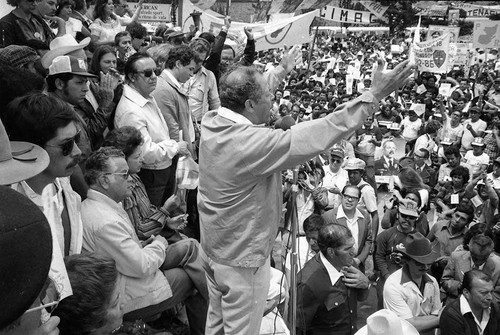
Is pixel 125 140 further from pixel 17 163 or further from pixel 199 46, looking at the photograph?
pixel 199 46

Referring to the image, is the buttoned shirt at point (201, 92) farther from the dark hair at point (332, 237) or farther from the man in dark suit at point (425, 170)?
the man in dark suit at point (425, 170)

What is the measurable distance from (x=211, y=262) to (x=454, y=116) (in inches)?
458

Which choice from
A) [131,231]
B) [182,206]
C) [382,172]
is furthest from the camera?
[382,172]

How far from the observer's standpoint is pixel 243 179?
290cm

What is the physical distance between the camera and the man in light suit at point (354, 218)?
6.57 meters

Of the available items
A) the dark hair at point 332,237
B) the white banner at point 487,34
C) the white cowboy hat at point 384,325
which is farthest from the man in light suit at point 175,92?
the white banner at point 487,34

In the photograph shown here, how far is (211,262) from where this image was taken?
3111mm

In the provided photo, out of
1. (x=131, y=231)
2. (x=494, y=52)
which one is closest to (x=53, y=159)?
(x=131, y=231)

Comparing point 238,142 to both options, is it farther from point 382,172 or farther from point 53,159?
point 382,172

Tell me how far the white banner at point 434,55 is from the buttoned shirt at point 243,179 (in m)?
15.4

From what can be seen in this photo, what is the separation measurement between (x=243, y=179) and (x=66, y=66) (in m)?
1.68

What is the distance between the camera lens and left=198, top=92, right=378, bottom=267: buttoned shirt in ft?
8.97

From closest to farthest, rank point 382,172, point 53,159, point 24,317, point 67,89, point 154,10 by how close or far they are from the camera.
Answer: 1. point 24,317
2. point 53,159
3. point 67,89
4. point 382,172
5. point 154,10

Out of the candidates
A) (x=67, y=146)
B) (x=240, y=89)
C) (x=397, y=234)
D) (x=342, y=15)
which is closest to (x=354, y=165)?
(x=397, y=234)
